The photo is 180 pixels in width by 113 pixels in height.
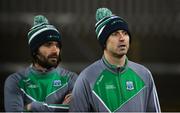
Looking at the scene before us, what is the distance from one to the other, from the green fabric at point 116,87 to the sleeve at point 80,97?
60 mm

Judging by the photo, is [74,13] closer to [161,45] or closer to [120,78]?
[161,45]

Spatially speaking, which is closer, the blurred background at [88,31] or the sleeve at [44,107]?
the sleeve at [44,107]

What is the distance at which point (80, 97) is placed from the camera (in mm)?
3717

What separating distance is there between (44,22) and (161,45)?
103 inches

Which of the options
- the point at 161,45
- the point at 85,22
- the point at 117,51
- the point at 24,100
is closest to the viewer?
the point at 117,51

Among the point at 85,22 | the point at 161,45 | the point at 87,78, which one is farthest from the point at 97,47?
the point at 87,78

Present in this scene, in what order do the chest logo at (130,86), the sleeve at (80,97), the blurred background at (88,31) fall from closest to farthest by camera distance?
the sleeve at (80,97), the chest logo at (130,86), the blurred background at (88,31)

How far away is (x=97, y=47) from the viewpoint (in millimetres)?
6316

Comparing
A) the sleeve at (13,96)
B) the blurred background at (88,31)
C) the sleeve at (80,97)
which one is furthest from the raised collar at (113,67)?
the blurred background at (88,31)

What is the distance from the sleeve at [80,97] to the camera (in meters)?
3.71

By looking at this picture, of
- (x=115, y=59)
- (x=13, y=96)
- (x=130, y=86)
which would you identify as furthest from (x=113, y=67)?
(x=13, y=96)

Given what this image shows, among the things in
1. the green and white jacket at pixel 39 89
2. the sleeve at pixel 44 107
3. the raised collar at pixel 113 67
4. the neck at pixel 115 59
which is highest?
the neck at pixel 115 59

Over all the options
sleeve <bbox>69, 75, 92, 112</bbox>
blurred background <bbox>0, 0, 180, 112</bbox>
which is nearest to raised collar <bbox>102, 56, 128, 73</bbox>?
sleeve <bbox>69, 75, 92, 112</bbox>

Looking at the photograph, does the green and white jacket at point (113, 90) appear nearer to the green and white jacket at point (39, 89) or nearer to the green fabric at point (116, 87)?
the green fabric at point (116, 87)
